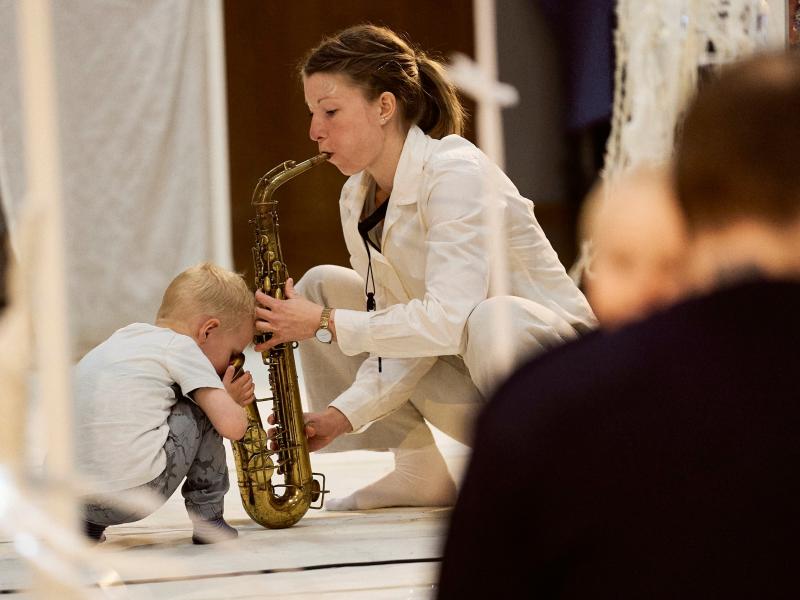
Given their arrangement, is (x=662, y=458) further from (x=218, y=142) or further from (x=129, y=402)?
(x=218, y=142)

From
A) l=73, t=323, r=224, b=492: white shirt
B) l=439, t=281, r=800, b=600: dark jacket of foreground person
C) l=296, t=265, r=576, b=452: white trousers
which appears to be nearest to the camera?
l=439, t=281, r=800, b=600: dark jacket of foreground person

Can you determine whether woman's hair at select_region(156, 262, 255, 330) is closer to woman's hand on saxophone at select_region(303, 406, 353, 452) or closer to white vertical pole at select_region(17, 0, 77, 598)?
woman's hand on saxophone at select_region(303, 406, 353, 452)

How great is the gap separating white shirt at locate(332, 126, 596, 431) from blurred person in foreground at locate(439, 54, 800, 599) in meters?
1.29

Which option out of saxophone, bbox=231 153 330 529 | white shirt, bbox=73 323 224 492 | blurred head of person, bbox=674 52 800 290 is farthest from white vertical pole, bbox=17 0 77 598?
saxophone, bbox=231 153 330 529

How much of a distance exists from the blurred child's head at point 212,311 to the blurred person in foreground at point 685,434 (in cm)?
144

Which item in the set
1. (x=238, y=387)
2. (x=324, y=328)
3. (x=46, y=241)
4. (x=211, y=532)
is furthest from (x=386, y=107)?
(x=46, y=241)

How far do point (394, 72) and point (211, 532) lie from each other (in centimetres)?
87

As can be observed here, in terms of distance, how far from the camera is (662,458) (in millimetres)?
566

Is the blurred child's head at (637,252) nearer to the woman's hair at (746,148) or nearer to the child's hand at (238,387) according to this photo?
the woman's hair at (746,148)

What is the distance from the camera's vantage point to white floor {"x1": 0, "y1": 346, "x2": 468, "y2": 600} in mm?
1494

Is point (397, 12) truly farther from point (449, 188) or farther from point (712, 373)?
point (712, 373)

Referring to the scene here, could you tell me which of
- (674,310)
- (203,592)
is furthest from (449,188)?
(674,310)

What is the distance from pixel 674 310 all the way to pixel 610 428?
2.8 inches

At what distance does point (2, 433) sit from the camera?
80 cm
